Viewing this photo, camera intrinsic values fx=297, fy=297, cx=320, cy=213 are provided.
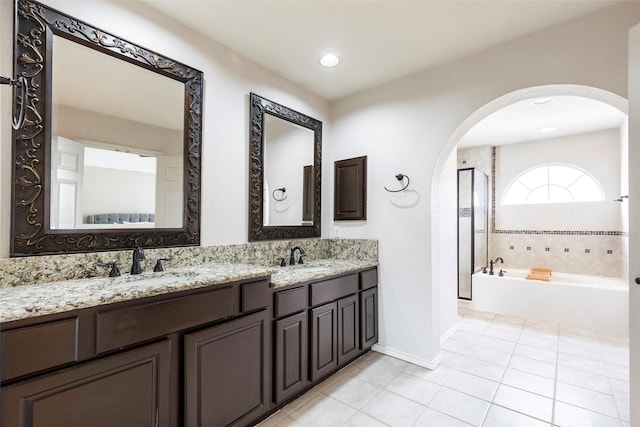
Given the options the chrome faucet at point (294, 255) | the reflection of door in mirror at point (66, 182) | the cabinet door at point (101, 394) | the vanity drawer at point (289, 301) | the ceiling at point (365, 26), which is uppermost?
the ceiling at point (365, 26)

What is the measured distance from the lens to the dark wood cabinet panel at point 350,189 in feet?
9.77

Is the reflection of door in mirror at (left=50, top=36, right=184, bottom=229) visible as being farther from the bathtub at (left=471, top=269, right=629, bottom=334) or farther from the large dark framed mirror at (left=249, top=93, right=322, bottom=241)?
the bathtub at (left=471, top=269, right=629, bottom=334)

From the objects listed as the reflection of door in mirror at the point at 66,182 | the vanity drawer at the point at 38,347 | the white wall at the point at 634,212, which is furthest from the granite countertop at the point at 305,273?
the white wall at the point at 634,212

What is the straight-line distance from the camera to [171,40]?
6.45 feet

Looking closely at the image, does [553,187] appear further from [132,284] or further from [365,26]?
[132,284]

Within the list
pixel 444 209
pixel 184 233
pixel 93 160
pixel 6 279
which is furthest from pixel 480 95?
pixel 6 279

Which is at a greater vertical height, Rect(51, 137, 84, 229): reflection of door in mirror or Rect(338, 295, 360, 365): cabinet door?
Rect(51, 137, 84, 229): reflection of door in mirror

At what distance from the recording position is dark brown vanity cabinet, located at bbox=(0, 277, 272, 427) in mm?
1025

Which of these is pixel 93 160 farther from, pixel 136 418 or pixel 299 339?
pixel 299 339

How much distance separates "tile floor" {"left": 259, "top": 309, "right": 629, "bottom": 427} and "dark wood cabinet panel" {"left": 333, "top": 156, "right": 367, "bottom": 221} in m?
1.37

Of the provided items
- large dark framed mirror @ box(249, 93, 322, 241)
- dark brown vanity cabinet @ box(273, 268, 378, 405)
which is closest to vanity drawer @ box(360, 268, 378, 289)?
dark brown vanity cabinet @ box(273, 268, 378, 405)

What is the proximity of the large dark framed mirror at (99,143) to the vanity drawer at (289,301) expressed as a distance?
2.29 ft

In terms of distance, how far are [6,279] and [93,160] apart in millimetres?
691

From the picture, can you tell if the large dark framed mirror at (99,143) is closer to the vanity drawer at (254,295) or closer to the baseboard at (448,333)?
the vanity drawer at (254,295)
